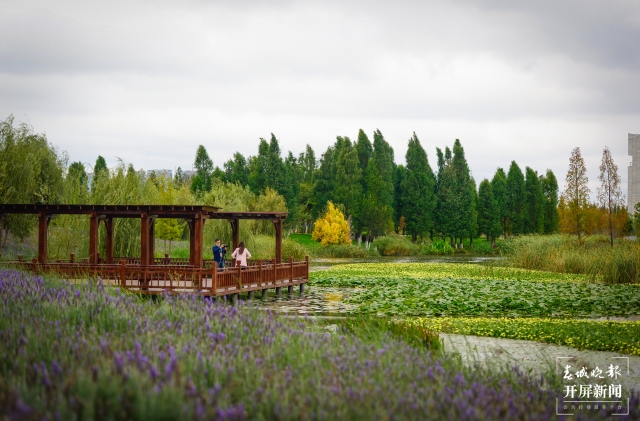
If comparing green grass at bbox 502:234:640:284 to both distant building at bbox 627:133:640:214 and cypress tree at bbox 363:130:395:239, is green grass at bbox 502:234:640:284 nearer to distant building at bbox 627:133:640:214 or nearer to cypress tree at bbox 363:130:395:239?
cypress tree at bbox 363:130:395:239

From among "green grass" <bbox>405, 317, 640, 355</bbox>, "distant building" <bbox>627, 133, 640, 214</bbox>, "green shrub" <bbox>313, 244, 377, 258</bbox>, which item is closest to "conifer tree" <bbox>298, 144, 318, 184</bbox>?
"green shrub" <bbox>313, 244, 377, 258</bbox>

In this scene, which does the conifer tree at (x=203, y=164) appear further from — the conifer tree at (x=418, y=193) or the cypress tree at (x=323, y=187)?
the conifer tree at (x=418, y=193)

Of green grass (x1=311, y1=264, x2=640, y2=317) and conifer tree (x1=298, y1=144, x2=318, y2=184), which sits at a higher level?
conifer tree (x1=298, y1=144, x2=318, y2=184)

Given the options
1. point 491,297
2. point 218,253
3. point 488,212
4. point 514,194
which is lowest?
point 491,297

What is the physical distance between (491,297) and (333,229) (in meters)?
34.4

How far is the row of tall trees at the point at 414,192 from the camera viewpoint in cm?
5919

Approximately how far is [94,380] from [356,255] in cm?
4811

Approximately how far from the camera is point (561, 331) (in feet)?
40.8

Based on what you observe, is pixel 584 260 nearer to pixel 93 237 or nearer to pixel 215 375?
pixel 93 237

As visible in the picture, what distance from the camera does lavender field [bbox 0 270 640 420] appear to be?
13.3 feet

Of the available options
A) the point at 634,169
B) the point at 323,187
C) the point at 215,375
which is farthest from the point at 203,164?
the point at 215,375

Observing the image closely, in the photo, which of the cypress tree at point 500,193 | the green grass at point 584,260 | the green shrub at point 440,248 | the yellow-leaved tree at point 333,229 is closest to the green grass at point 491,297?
the green grass at point 584,260

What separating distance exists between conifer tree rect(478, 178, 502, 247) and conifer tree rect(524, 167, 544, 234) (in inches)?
154

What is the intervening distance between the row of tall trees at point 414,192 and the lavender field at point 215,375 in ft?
168
